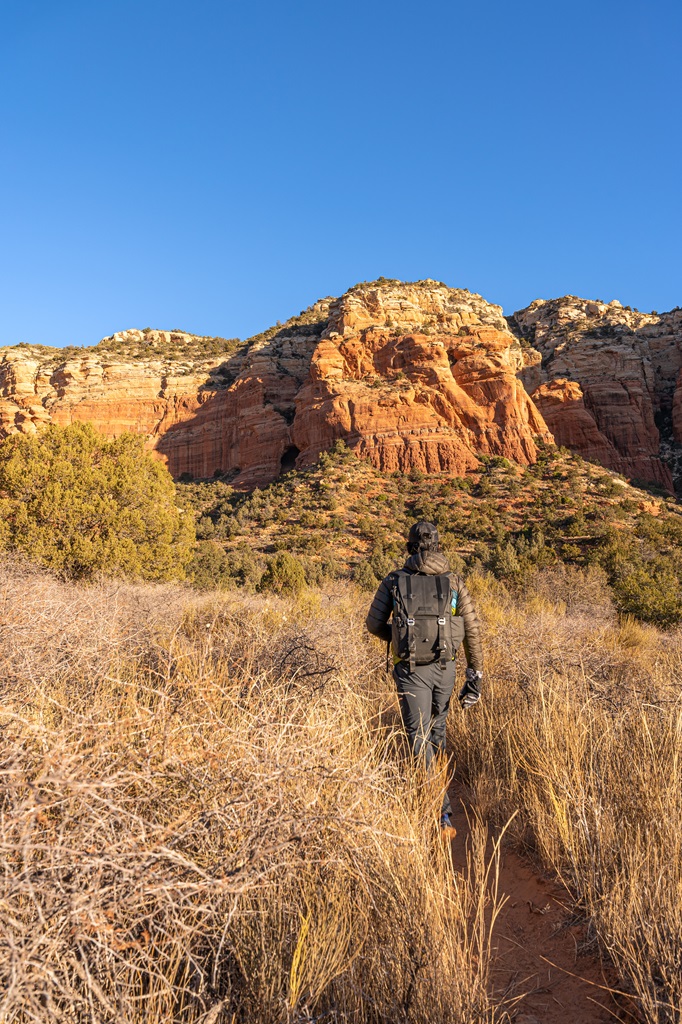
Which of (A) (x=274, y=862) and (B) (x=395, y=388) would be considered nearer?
(A) (x=274, y=862)

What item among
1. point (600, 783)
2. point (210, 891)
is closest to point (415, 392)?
point (600, 783)

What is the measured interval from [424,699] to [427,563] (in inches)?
37.5

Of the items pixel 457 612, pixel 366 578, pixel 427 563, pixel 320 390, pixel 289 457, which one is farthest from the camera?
pixel 289 457

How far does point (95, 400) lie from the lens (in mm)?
53188

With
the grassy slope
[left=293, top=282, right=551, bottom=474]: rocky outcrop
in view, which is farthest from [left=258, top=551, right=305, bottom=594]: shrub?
[left=293, top=282, right=551, bottom=474]: rocky outcrop

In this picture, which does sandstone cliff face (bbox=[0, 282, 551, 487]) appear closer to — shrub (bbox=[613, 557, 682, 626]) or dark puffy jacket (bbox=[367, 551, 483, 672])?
shrub (bbox=[613, 557, 682, 626])

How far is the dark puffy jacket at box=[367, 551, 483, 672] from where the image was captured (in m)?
3.92

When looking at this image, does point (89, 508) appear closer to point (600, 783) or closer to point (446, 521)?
point (600, 783)

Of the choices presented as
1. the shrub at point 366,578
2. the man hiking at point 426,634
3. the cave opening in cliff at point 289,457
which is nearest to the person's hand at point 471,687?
the man hiking at point 426,634

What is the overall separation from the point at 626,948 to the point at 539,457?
4167cm

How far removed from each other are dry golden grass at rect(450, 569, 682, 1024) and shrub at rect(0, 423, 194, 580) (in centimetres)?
917

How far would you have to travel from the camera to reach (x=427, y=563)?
3.91 meters

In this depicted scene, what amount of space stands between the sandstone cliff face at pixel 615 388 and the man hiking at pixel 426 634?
150ft

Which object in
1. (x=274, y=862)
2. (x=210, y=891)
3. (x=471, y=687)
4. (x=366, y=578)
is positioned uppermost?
(x=210, y=891)
